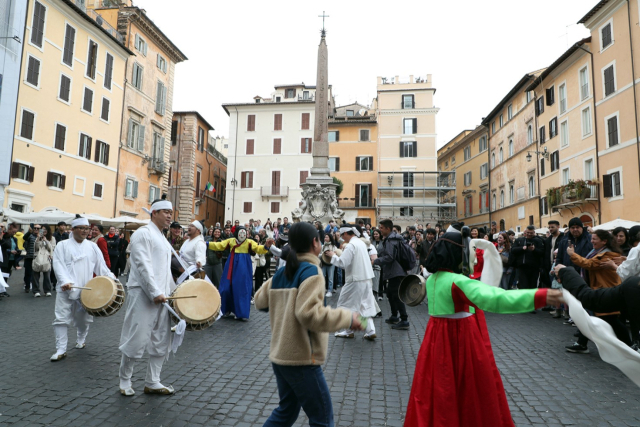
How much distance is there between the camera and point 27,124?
76.5ft

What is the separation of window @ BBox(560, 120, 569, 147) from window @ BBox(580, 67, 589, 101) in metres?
2.45

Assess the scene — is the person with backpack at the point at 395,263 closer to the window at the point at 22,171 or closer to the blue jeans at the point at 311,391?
the blue jeans at the point at 311,391

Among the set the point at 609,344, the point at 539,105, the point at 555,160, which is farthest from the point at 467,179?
the point at 609,344

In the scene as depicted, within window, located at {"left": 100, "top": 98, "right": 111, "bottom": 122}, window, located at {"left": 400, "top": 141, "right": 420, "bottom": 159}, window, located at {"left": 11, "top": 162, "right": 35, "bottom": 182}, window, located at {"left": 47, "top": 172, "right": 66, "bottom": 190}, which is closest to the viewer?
window, located at {"left": 11, "top": 162, "right": 35, "bottom": 182}

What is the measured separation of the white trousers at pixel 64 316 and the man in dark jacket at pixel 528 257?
9.10 meters

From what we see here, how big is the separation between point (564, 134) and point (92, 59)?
1181 inches

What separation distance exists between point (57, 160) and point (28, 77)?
452 cm

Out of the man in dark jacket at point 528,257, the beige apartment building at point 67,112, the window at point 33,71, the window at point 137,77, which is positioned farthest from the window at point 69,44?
the man in dark jacket at point 528,257

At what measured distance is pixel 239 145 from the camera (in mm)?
46875

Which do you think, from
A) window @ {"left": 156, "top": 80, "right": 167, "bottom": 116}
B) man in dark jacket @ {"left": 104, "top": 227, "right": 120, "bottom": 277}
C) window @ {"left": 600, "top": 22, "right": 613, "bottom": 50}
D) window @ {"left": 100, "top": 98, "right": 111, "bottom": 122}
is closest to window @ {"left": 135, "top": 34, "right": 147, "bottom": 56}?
window @ {"left": 156, "top": 80, "right": 167, "bottom": 116}

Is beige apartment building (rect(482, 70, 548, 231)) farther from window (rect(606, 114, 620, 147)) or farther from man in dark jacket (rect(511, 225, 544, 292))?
man in dark jacket (rect(511, 225, 544, 292))

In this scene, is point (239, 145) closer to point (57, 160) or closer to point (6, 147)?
point (57, 160)

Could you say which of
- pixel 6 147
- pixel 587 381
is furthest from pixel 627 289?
pixel 6 147

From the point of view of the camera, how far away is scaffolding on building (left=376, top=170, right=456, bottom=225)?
46.0m
